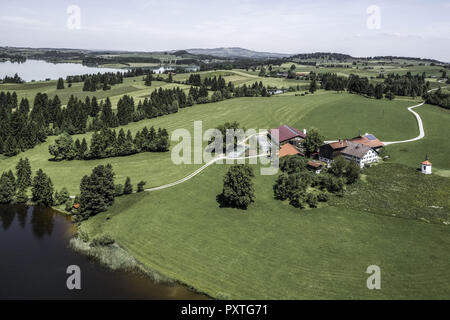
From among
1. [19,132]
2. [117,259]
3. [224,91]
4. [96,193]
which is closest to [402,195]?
[117,259]

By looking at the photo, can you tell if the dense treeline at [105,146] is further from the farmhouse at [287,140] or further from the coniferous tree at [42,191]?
the farmhouse at [287,140]

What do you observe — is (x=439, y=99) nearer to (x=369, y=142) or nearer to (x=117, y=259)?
(x=369, y=142)

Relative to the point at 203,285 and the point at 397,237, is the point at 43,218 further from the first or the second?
the point at 397,237

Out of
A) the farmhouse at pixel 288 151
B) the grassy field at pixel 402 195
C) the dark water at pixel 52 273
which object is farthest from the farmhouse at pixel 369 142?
the dark water at pixel 52 273

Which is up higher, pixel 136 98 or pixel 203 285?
pixel 136 98
